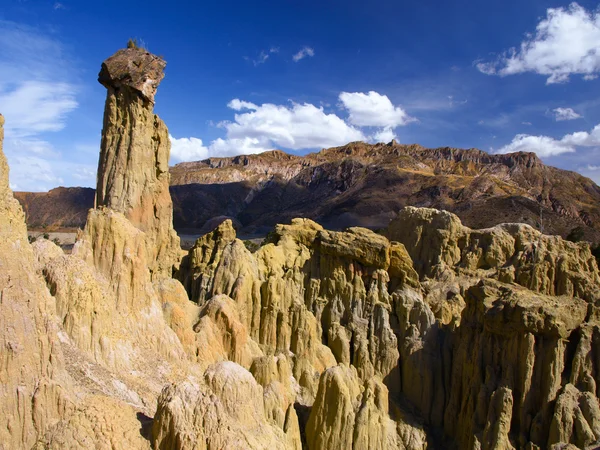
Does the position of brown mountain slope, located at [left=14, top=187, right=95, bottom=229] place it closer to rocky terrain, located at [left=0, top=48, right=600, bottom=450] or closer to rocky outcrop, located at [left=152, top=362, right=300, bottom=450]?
rocky terrain, located at [left=0, top=48, right=600, bottom=450]

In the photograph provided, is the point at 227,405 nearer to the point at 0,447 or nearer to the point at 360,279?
the point at 0,447

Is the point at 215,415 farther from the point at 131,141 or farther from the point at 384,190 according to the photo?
the point at 384,190

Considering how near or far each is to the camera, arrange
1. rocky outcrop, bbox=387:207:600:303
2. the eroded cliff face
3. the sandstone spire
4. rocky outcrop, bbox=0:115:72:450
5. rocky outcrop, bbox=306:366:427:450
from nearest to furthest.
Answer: rocky outcrop, bbox=0:115:72:450
rocky outcrop, bbox=306:366:427:450
the eroded cliff face
the sandstone spire
rocky outcrop, bbox=387:207:600:303

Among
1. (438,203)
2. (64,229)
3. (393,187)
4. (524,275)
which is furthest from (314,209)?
(524,275)

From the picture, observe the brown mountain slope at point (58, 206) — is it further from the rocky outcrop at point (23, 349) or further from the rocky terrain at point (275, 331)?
the rocky outcrop at point (23, 349)

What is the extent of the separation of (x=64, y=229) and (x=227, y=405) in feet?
328

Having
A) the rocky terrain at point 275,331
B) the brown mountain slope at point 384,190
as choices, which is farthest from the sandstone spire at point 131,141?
the brown mountain slope at point 384,190

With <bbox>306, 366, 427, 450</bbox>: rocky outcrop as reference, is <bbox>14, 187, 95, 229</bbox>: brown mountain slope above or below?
above

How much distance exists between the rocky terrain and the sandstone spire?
0.09m

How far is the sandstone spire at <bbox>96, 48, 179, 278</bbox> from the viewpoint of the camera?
23.8 m

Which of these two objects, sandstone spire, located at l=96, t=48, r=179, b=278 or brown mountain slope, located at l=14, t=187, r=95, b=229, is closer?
sandstone spire, located at l=96, t=48, r=179, b=278

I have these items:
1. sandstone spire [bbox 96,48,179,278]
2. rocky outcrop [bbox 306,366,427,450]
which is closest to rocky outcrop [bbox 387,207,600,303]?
rocky outcrop [bbox 306,366,427,450]

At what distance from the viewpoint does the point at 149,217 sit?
24.7 metres

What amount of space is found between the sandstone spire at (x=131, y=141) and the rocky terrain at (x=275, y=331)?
0.09 meters
